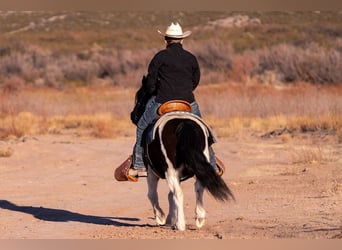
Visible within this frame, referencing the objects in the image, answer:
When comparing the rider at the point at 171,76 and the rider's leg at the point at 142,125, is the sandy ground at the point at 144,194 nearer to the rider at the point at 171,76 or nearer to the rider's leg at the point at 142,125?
the rider's leg at the point at 142,125

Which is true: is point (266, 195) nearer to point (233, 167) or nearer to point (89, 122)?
point (233, 167)

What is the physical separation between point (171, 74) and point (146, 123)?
63cm

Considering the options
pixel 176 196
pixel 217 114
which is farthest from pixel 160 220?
pixel 217 114

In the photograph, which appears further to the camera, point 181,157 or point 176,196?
point 176,196

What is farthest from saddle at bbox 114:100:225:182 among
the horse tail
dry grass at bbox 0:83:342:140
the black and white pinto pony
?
dry grass at bbox 0:83:342:140

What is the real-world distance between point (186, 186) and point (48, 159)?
5.37 meters

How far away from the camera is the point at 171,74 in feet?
37.0

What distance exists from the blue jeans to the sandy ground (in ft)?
2.41

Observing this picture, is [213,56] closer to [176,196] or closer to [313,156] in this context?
[313,156]

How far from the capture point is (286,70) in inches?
1753

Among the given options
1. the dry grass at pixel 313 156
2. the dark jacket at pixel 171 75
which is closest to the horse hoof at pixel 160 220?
the dark jacket at pixel 171 75

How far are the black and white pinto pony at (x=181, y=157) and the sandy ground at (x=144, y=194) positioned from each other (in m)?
0.39

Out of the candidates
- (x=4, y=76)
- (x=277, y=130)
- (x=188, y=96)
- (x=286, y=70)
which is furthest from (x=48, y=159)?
(x=4, y=76)

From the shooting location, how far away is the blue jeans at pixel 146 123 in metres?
11.4
